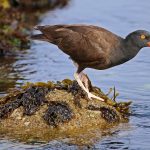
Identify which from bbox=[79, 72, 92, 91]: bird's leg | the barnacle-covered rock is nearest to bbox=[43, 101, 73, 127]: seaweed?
the barnacle-covered rock

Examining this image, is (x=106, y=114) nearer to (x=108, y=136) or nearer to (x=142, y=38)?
(x=108, y=136)

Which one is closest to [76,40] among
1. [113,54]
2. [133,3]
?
[113,54]

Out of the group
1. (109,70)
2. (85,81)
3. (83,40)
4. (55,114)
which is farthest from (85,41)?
(109,70)

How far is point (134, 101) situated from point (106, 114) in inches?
50.1

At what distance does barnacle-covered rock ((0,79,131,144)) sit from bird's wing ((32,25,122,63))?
51 centimetres

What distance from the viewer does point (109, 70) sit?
42.1 ft

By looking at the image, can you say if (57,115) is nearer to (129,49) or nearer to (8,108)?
(8,108)

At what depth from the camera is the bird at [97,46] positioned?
31.6ft

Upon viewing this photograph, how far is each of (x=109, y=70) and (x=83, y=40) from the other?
305 cm

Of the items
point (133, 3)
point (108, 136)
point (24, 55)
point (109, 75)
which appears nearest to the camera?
point (108, 136)

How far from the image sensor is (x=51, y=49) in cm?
1495

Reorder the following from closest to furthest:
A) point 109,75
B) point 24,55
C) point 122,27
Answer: point 109,75 < point 24,55 < point 122,27

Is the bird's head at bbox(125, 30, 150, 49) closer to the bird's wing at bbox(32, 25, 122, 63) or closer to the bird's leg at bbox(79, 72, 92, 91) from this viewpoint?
the bird's wing at bbox(32, 25, 122, 63)

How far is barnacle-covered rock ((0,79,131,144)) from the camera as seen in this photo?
30.6ft
